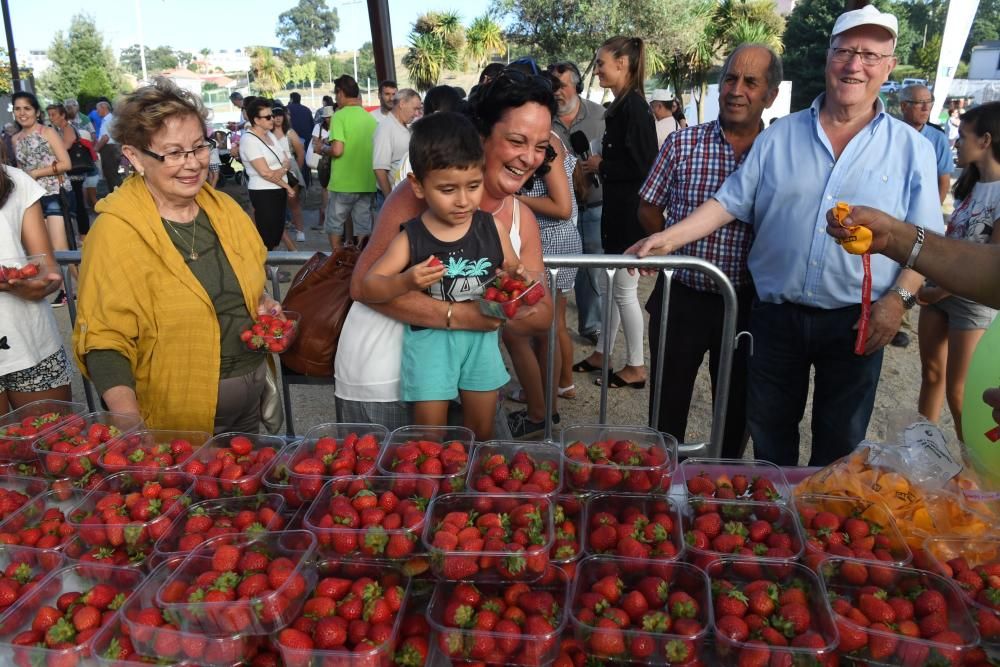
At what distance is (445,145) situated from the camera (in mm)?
2199

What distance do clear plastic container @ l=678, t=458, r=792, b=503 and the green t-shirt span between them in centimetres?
686

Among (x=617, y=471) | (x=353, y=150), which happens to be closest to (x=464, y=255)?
(x=617, y=471)

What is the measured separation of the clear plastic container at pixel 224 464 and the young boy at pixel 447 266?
55 centimetres

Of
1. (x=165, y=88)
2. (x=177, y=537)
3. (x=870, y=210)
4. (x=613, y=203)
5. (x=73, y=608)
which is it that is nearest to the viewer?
(x=73, y=608)

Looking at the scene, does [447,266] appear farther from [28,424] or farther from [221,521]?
[28,424]

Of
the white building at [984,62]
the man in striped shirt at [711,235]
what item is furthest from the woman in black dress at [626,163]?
the white building at [984,62]

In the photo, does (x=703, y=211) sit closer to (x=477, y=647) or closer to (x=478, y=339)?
(x=478, y=339)

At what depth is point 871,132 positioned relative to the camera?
2652mm

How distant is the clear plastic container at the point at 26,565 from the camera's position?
159cm

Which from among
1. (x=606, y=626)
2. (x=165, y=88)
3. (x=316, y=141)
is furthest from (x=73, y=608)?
(x=316, y=141)

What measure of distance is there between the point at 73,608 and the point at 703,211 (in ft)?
8.48

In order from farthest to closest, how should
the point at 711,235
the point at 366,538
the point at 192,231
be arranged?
the point at 711,235, the point at 192,231, the point at 366,538

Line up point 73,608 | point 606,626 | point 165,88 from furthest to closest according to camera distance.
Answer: point 165,88, point 73,608, point 606,626

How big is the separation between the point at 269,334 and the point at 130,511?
95 centimetres
